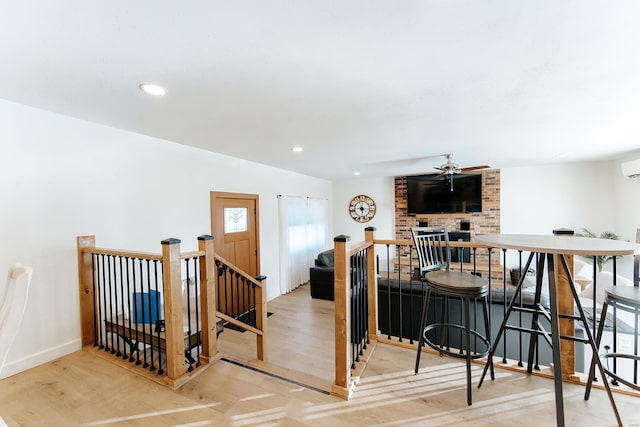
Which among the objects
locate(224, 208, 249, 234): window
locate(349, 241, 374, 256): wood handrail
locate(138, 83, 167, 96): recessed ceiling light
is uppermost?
locate(138, 83, 167, 96): recessed ceiling light

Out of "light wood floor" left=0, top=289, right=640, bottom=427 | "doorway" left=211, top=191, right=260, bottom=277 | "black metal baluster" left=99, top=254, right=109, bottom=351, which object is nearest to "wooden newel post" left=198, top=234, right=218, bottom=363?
"light wood floor" left=0, top=289, right=640, bottom=427

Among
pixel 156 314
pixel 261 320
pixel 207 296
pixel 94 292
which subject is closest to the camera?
pixel 207 296

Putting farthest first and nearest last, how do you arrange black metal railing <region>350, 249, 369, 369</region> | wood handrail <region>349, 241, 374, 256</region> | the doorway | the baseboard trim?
the doorway, black metal railing <region>350, 249, 369, 369</region>, the baseboard trim, wood handrail <region>349, 241, 374, 256</region>

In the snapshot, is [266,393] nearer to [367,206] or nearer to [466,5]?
[466,5]

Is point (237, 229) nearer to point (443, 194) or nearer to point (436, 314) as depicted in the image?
point (436, 314)

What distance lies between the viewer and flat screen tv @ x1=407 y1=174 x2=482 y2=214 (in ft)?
20.3

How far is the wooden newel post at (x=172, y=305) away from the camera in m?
2.01

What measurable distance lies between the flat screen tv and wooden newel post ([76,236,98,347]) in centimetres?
614

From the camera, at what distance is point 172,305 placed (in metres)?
2.03

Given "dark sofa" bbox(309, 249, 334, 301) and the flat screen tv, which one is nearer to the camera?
"dark sofa" bbox(309, 249, 334, 301)

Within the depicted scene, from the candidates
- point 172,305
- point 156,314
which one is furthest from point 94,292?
point 172,305

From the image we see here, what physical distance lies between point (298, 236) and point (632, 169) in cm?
590

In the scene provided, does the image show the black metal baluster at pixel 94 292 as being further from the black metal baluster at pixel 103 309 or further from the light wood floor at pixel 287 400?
the light wood floor at pixel 287 400

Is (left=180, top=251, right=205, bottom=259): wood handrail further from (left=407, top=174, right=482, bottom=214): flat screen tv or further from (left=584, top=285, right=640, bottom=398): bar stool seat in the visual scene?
(left=407, top=174, right=482, bottom=214): flat screen tv
